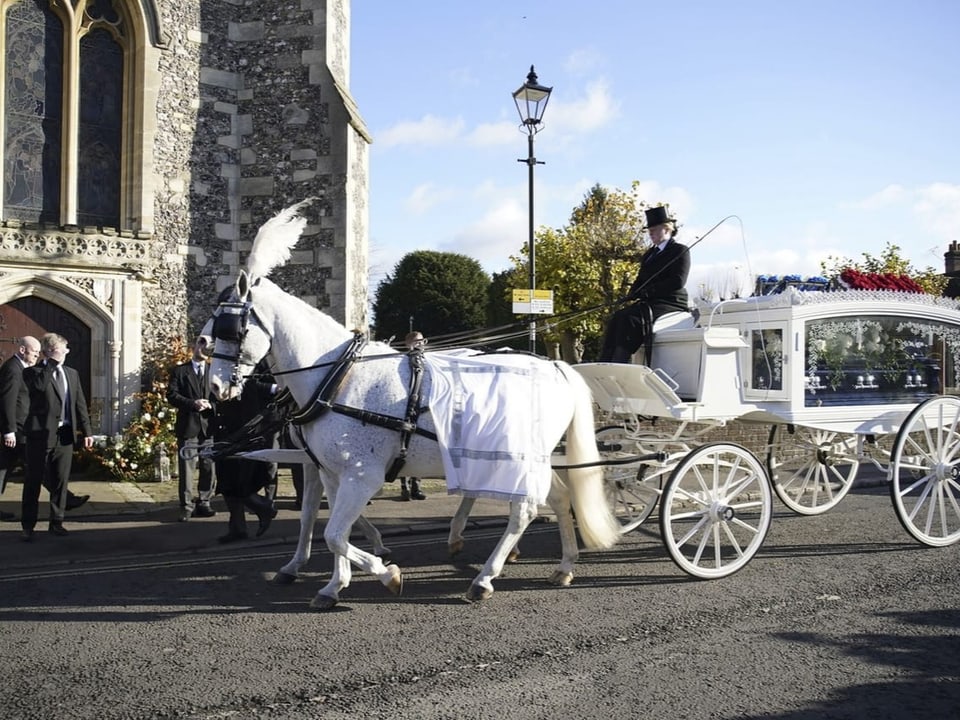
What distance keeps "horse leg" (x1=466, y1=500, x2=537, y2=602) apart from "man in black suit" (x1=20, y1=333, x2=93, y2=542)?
4.46 m

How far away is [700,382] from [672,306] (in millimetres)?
853

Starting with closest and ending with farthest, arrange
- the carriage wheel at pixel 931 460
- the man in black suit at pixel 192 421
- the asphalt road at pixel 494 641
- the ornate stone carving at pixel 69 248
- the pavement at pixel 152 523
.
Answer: the asphalt road at pixel 494 641 < the carriage wheel at pixel 931 460 < the pavement at pixel 152 523 < the man in black suit at pixel 192 421 < the ornate stone carving at pixel 69 248

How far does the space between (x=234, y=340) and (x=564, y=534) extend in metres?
2.76

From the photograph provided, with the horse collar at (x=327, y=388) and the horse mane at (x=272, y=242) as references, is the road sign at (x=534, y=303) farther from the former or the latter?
the horse collar at (x=327, y=388)

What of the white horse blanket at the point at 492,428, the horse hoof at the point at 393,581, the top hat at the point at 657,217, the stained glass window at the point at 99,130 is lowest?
the horse hoof at the point at 393,581

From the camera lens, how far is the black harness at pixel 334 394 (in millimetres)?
5367

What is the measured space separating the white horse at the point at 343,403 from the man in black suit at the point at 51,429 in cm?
333

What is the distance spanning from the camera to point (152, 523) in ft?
28.4

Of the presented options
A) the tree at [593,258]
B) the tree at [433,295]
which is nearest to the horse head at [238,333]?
the tree at [593,258]

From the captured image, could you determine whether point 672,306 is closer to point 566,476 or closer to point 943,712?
point 566,476

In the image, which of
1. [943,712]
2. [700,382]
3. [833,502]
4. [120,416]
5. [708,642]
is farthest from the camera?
[120,416]

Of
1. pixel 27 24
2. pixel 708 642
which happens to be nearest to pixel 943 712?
pixel 708 642

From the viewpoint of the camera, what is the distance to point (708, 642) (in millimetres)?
4746

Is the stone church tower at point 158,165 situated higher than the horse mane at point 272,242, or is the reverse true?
the stone church tower at point 158,165
